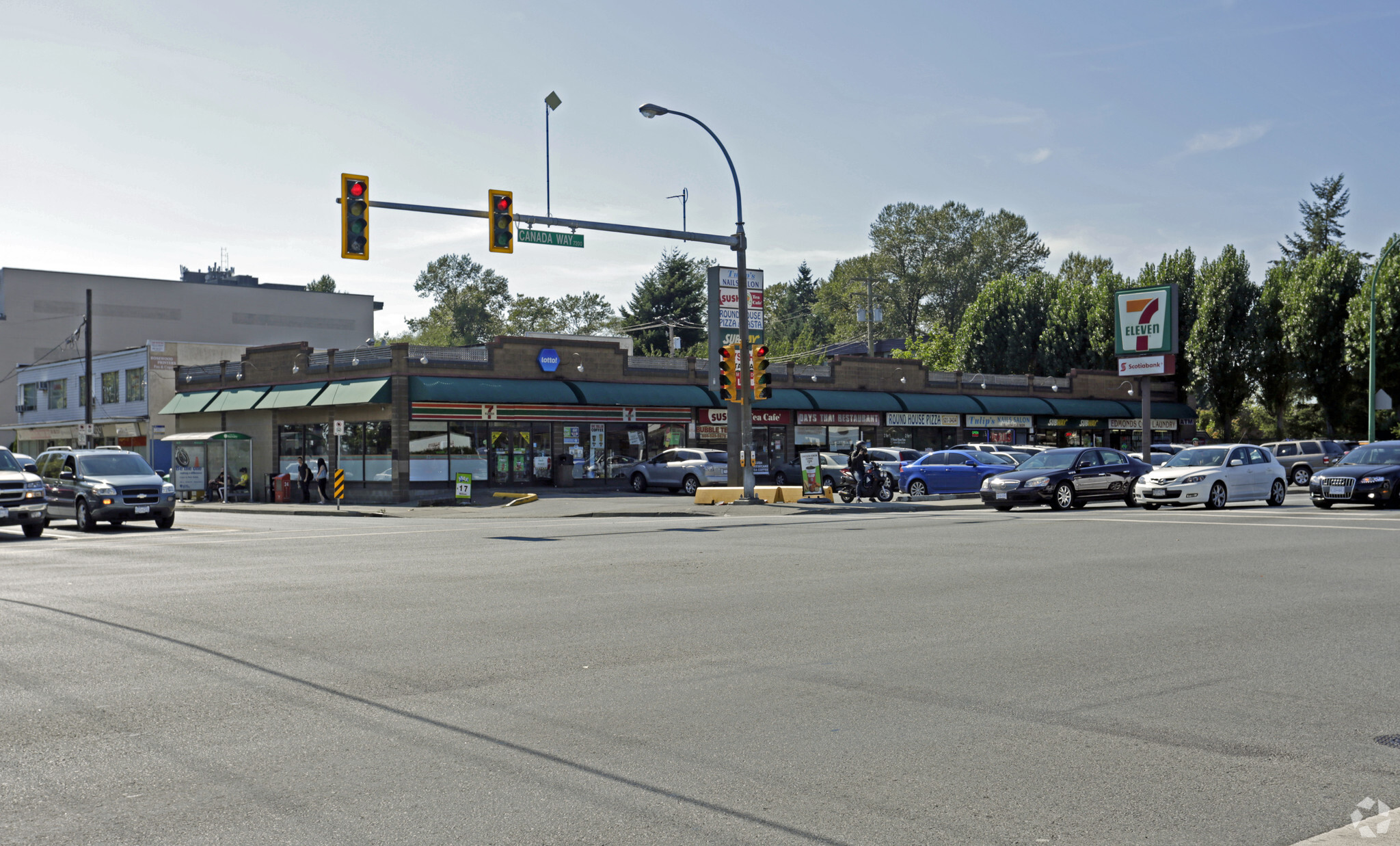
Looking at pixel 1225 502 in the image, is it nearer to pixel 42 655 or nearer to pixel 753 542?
pixel 753 542

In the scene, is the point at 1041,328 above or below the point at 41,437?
above

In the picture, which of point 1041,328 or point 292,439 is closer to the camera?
point 292,439

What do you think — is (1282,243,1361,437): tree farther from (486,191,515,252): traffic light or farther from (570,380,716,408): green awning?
(486,191,515,252): traffic light

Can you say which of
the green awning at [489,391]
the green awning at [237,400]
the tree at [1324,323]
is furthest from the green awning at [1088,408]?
the green awning at [237,400]

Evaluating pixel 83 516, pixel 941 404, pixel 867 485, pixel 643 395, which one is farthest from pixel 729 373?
pixel 941 404

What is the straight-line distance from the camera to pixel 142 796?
518 cm

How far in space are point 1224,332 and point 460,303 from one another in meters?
62.5

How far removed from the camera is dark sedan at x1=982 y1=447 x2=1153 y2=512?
26.8 metres

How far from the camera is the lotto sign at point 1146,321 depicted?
1826 inches

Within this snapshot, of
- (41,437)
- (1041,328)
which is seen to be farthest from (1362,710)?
(41,437)

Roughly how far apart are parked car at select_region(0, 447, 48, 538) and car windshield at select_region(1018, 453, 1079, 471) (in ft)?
71.0

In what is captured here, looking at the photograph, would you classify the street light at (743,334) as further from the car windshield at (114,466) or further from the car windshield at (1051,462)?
the car windshield at (114,466)

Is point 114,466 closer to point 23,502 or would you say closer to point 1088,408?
point 23,502

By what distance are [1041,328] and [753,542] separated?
184 feet
